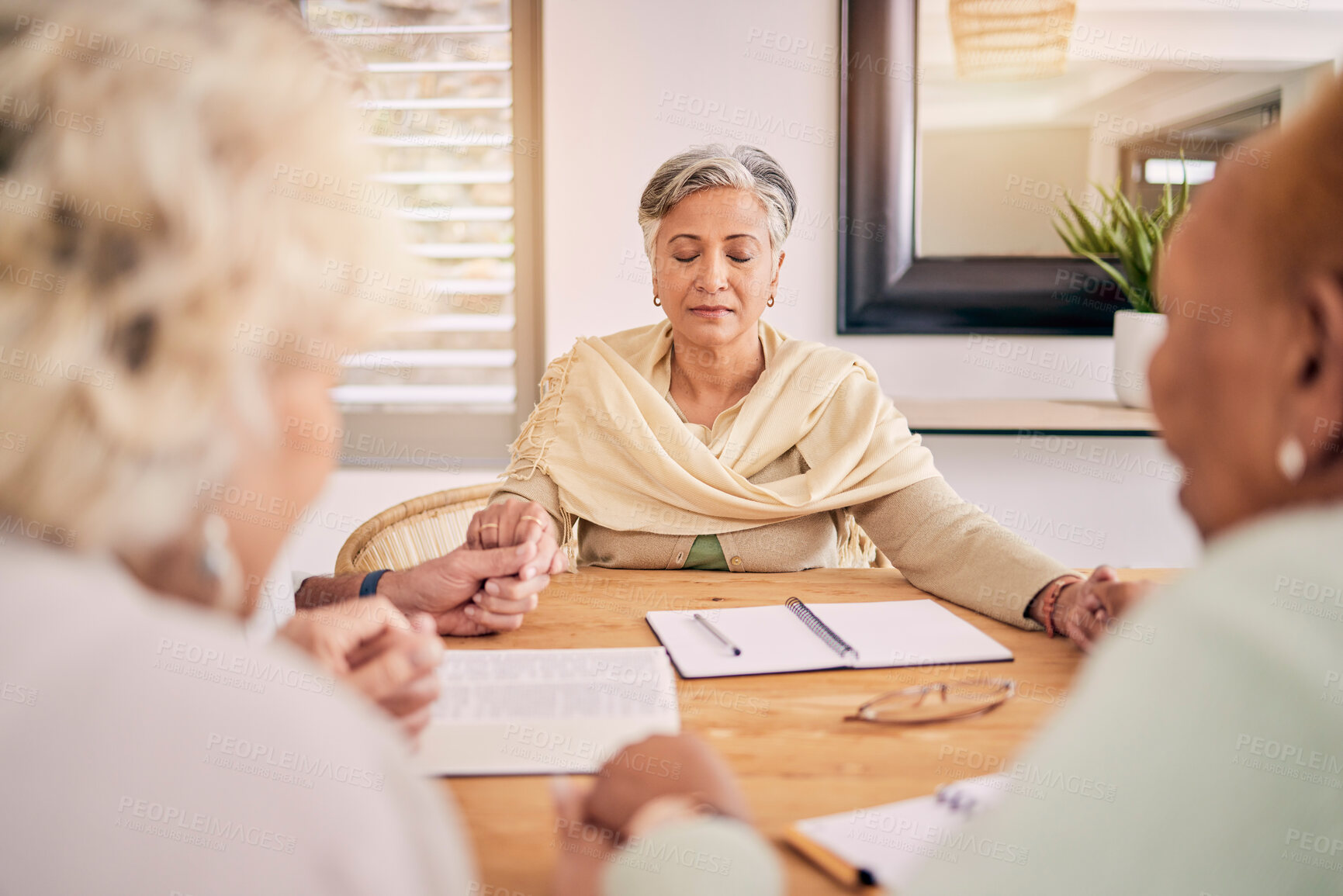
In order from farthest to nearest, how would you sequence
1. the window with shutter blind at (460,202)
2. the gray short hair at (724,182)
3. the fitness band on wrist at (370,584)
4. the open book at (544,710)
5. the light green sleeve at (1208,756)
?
the window with shutter blind at (460,202) → the gray short hair at (724,182) → the fitness band on wrist at (370,584) → the open book at (544,710) → the light green sleeve at (1208,756)

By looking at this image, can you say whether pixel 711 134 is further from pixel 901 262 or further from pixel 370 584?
pixel 370 584

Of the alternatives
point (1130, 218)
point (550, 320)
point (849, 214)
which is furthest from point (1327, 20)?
point (550, 320)

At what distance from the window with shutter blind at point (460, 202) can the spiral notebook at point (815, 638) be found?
1936 mm

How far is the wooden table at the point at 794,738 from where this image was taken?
768 millimetres

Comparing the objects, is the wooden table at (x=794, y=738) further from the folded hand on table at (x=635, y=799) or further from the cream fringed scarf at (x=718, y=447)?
the cream fringed scarf at (x=718, y=447)

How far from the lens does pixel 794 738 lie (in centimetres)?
95

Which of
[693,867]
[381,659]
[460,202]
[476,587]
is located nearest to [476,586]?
[476,587]

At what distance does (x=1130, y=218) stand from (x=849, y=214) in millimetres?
803

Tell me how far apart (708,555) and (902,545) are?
0.40 m

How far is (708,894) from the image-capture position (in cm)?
61

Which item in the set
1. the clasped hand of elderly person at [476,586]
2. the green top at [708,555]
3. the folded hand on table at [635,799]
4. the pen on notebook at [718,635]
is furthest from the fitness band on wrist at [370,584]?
the folded hand on table at [635,799]

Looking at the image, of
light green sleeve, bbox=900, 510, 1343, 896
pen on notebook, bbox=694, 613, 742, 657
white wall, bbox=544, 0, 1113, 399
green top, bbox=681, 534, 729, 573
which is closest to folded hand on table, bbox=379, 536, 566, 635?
pen on notebook, bbox=694, 613, 742, 657

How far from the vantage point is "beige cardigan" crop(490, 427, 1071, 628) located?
4.57 ft

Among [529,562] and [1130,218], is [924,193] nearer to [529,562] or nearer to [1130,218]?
[1130,218]
